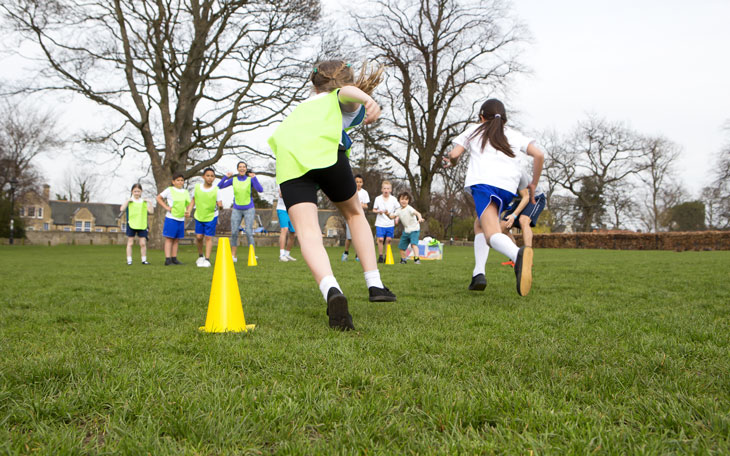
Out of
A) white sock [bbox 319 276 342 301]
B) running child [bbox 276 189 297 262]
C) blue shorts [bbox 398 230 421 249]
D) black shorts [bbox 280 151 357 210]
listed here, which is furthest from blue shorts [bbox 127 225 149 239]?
white sock [bbox 319 276 342 301]

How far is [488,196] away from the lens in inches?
180

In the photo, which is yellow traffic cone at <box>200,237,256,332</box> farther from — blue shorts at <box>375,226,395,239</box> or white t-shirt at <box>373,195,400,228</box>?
blue shorts at <box>375,226,395,239</box>

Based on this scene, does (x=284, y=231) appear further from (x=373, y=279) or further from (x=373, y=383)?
(x=373, y=383)

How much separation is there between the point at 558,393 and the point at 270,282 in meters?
4.87

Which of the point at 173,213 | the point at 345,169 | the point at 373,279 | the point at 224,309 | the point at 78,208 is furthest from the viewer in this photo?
the point at 78,208

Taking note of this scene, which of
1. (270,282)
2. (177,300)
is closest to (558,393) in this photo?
(177,300)

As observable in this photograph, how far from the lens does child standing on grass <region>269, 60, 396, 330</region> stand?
3139mm

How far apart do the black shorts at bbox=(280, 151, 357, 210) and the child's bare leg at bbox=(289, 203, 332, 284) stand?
0.18 ft

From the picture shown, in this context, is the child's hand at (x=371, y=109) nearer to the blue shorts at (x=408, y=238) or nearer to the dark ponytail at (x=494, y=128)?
the dark ponytail at (x=494, y=128)

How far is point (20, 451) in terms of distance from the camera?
132 cm

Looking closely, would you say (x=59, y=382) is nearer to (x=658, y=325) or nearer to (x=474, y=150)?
A: (x=658, y=325)

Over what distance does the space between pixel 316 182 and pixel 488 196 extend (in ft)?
6.44

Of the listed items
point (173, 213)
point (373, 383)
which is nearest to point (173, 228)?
point (173, 213)

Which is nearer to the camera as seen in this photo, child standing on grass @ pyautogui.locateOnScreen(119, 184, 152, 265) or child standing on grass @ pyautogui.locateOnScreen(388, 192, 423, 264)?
child standing on grass @ pyautogui.locateOnScreen(119, 184, 152, 265)
